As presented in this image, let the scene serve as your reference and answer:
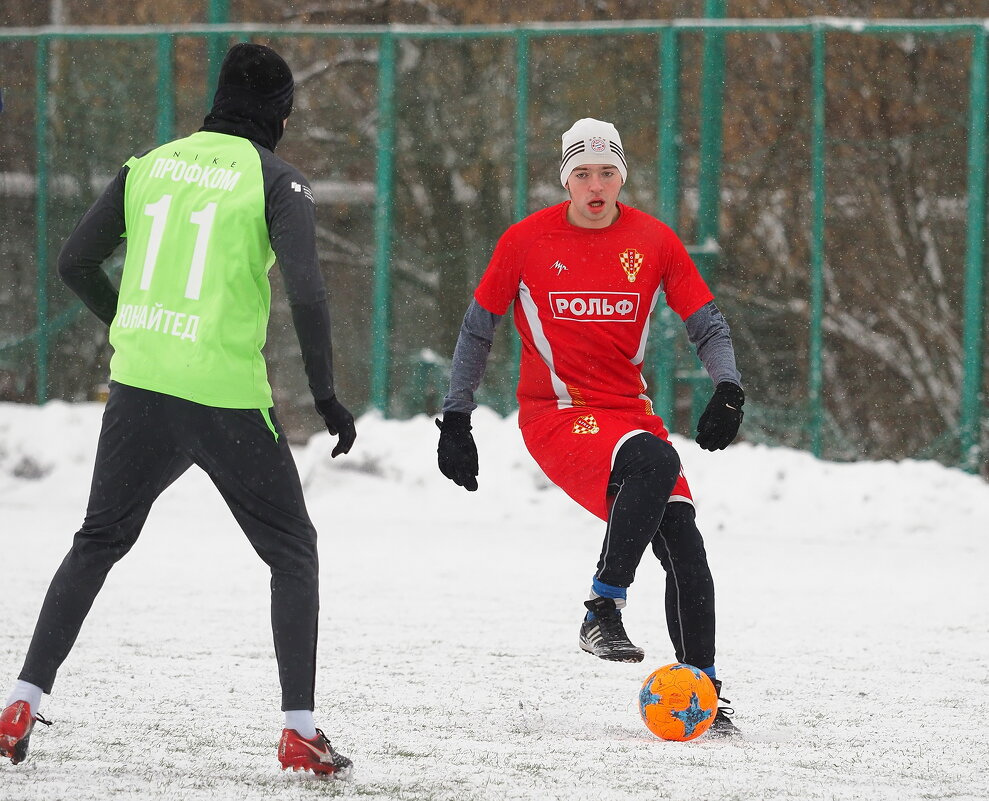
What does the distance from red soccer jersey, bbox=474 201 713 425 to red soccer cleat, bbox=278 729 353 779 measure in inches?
58.3

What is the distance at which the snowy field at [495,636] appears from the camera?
169 inches

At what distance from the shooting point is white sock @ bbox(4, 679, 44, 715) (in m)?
4.05

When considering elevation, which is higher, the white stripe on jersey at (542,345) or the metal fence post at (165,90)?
the metal fence post at (165,90)

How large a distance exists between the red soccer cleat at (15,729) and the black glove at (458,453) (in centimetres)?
151

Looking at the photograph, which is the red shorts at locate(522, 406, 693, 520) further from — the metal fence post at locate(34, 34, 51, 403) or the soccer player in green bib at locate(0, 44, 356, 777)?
the metal fence post at locate(34, 34, 51, 403)

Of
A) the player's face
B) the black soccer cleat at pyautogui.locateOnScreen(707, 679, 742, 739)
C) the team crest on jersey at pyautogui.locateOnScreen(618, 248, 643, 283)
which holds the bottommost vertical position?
the black soccer cleat at pyautogui.locateOnScreen(707, 679, 742, 739)

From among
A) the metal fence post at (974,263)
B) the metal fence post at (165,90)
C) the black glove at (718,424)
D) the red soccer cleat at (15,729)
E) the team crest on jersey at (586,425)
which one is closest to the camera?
the red soccer cleat at (15,729)

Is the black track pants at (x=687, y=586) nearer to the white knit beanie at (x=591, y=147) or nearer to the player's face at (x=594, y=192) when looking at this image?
the player's face at (x=594, y=192)

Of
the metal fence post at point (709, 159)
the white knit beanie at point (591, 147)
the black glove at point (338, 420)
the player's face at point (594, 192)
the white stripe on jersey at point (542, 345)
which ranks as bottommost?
the black glove at point (338, 420)

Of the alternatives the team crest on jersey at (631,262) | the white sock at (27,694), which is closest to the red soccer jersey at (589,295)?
the team crest on jersey at (631,262)

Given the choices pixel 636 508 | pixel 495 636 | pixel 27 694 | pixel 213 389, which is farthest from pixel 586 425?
pixel 495 636

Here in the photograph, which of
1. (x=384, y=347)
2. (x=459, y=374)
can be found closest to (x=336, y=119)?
(x=384, y=347)

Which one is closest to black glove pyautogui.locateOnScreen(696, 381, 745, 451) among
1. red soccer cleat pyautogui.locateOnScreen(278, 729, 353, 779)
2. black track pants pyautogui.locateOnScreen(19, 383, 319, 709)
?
black track pants pyautogui.locateOnScreen(19, 383, 319, 709)

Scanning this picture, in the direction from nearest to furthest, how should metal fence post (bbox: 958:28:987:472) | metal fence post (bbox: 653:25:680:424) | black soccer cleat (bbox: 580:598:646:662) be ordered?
black soccer cleat (bbox: 580:598:646:662), metal fence post (bbox: 958:28:987:472), metal fence post (bbox: 653:25:680:424)
